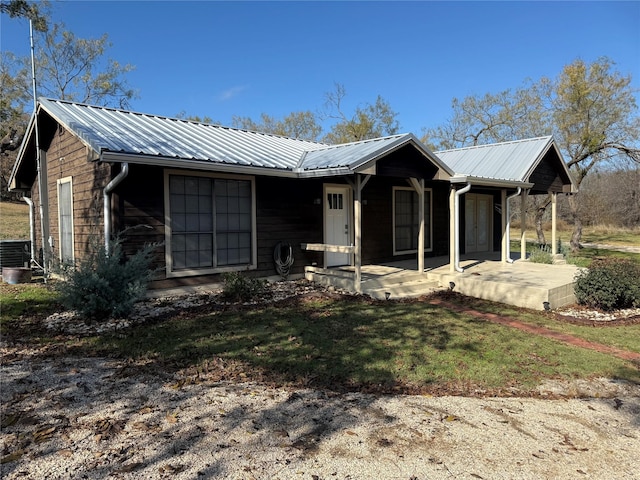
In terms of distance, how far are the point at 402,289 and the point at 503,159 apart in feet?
24.1

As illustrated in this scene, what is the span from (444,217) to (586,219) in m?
25.6

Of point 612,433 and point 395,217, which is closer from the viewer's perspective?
point 612,433

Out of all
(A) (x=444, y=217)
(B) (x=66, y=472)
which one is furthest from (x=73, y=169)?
(A) (x=444, y=217)

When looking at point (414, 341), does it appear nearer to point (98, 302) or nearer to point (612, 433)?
point (612, 433)

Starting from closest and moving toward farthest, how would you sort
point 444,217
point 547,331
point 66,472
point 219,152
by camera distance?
point 66,472
point 547,331
point 219,152
point 444,217

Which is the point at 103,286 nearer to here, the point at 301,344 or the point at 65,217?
the point at 301,344

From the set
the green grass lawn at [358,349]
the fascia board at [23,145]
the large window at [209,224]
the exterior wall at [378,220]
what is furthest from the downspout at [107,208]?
the exterior wall at [378,220]

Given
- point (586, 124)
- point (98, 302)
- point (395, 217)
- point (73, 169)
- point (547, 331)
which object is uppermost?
point (586, 124)

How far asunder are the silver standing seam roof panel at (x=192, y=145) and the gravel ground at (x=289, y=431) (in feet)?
12.9

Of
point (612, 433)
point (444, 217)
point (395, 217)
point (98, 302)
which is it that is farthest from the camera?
point (444, 217)

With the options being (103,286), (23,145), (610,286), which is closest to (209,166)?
(103,286)

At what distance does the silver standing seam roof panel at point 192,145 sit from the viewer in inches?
285

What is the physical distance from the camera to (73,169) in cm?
883

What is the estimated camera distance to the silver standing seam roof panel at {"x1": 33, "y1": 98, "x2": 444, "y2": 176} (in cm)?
723
